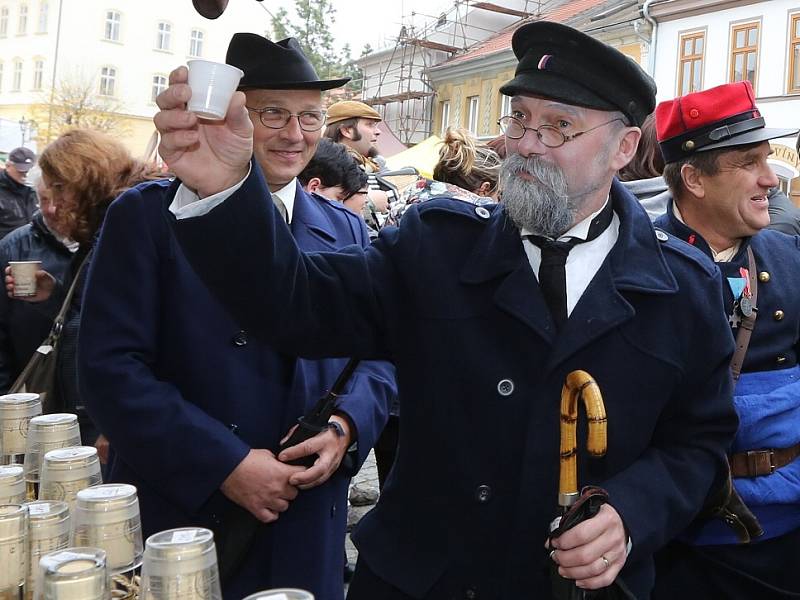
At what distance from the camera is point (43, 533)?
152 cm

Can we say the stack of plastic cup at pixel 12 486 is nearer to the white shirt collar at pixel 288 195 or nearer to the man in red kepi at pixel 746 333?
the white shirt collar at pixel 288 195

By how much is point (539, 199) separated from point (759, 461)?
1.27 metres

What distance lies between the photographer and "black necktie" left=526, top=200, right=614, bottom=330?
1.91 m

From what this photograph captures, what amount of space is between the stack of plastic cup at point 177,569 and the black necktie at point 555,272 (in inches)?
38.7

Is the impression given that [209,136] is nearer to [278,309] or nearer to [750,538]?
[278,309]

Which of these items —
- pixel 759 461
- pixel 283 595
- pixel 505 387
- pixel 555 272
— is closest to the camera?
pixel 283 595

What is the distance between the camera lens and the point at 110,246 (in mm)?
2215

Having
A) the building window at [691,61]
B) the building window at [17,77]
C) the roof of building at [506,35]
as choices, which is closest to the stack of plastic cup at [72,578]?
the building window at [691,61]

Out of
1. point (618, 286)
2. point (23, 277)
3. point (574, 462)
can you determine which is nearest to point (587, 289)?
point (618, 286)

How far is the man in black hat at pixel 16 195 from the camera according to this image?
7.71 m

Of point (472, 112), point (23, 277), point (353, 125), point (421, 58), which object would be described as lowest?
point (23, 277)

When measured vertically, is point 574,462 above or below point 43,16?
below

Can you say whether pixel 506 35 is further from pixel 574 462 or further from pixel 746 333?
pixel 574 462

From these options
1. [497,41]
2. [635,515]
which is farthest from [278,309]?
[497,41]
